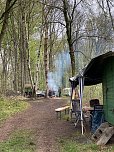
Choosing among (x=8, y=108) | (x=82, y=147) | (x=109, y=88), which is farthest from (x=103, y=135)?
(x=8, y=108)

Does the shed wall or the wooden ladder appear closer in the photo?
the wooden ladder

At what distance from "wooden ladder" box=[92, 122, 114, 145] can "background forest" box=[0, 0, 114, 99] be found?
10115mm

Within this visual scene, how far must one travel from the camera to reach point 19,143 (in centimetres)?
1252

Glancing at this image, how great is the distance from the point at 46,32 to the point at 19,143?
26.1 meters

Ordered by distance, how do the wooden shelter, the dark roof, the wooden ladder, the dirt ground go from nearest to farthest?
1. the wooden ladder
2. the dirt ground
3. the dark roof
4. the wooden shelter

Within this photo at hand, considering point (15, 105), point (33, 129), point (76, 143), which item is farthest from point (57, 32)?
point (76, 143)

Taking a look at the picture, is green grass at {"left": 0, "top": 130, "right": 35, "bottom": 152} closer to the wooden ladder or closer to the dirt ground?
the dirt ground

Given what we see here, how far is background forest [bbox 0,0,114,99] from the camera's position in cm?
2748

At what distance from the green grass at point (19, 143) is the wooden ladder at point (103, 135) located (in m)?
2.18

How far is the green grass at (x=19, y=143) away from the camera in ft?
37.7

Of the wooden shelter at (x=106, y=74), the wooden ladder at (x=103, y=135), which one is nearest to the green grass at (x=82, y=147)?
the wooden ladder at (x=103, y=135)

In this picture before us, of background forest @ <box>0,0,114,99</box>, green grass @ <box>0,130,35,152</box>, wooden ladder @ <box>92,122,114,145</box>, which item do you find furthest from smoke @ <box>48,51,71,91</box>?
wooden ladder @ <box>92,122,114,145</box>

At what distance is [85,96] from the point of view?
112ft

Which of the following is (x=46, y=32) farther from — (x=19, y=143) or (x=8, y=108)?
(x=19, y=143)
